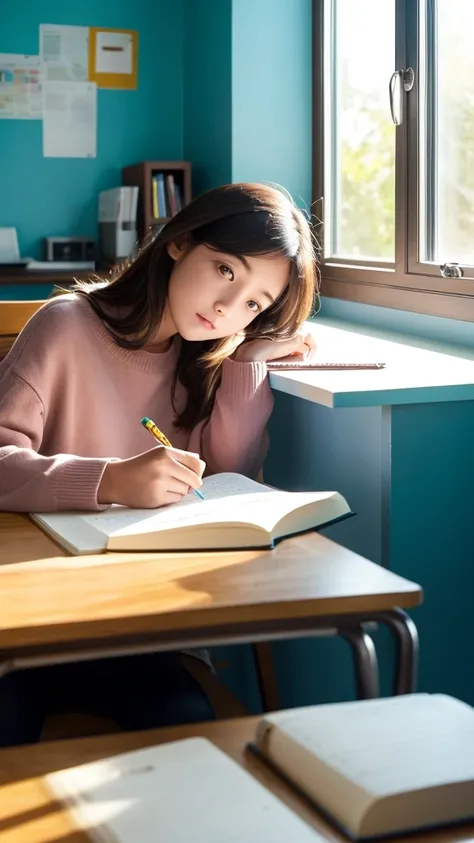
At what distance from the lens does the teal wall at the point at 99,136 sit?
349 cm

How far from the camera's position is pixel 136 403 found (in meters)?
1.75

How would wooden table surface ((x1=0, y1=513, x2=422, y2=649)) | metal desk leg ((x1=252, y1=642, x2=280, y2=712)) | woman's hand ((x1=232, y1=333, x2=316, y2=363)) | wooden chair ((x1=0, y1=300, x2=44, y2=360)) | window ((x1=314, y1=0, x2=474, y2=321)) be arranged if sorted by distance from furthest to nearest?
window ((x1=314, y1=0, x2=474, y2=321)), wooden chair ((x1=0, y1=300, x2=44, y2=360)), metal desk leg ((x1=252, y1=642, x2=280, y2=712)), woman's hand ((x1=232, y1=333, x2=316, y2=363)), wooden table surface ((x1=0, y1=513, x2=422, y2=649))

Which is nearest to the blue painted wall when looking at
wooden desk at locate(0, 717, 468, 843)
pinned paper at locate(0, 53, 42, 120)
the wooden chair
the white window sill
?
pinned paper at locate(0, 53, 42, 120)

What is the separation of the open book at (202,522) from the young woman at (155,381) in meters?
0.04

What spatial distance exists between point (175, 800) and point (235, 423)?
1.07 meters

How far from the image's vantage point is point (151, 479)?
1.36 metres

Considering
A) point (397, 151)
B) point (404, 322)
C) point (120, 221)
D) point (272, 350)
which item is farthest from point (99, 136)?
point (272, 350)

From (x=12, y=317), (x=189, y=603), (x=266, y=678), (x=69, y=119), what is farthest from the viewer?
(x=69, y=119)

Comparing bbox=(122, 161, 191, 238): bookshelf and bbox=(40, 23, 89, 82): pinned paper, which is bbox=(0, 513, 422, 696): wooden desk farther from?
bbox=(40, 23, 89, 82): pinned paper

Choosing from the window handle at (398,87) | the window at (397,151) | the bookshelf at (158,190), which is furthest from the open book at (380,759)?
the bookshelf at (158,190)

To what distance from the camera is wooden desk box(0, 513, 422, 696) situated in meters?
0.98

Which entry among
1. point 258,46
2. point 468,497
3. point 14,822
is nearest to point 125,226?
point 258,46

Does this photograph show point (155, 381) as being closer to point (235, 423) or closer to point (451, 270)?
point (235, 423)

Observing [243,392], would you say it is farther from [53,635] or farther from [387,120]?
[387,120]
